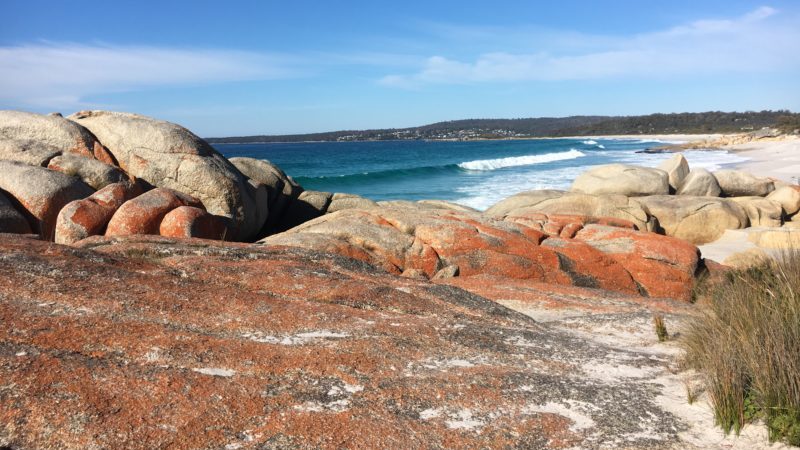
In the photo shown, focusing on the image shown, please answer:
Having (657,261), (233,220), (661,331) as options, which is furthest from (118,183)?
(657,261)

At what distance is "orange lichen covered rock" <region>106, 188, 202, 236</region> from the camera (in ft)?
42.4

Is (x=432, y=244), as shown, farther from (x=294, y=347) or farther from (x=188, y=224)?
Result: (x=294, y=347)

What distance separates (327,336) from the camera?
619 centimetres

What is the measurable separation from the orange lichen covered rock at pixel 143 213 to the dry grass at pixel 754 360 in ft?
35.0

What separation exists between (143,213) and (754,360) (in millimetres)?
11580

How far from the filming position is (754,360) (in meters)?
5.19

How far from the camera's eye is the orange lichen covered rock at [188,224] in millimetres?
13109

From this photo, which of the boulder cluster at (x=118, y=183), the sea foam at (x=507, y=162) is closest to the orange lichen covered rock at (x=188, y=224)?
the boulder cluster at (x=118, y=183)

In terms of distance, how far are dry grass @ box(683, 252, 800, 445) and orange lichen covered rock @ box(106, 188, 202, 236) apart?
10657 millimetres

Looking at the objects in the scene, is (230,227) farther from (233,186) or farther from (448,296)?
(448,296)

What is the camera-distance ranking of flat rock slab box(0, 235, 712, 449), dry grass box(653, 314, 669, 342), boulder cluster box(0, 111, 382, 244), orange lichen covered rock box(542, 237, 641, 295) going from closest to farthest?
flat rock slab box(0, 235, 712, 449), dry grass box(653, 314, 669, 342), boulder cluster box(0, 111, 382, 244), orange lichen covered rock box(542, 237, 641, 295)

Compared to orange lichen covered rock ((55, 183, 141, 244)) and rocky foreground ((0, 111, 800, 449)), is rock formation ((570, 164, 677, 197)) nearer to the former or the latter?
rocky foreground ((0, 111, 800, 449))

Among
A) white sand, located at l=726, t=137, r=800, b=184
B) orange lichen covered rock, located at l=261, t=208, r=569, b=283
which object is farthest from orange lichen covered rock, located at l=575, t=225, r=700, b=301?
white sand, located at l=726, t=137, r=800, b=184

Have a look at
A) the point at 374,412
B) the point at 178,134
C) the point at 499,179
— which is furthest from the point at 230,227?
the point at 499,179
